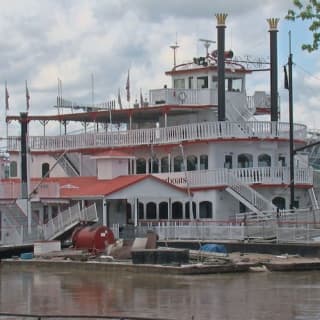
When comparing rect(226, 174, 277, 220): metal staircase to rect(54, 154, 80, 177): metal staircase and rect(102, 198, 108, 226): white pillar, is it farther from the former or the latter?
rect(54, 154, 80, 177): metal staircase

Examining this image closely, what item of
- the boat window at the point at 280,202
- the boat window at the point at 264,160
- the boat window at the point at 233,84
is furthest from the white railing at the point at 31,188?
the boat window at the point at 233,84

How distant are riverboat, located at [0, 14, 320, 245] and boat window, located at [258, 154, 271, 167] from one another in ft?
0.23

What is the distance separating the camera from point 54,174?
193 feet

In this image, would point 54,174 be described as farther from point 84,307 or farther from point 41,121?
point 84,307

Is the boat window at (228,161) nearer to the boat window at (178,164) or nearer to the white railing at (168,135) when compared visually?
the white railing at (168,135)

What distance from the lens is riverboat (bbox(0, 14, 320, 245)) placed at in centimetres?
4884

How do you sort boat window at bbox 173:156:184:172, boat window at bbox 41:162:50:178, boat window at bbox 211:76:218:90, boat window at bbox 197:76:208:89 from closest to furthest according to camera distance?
boat window at bbox 173:156:184:172 → boat window at bbox 211:76:218:90 → boat window at bbox 197:76:208:89 → boat window at bbox 41:162:50:178

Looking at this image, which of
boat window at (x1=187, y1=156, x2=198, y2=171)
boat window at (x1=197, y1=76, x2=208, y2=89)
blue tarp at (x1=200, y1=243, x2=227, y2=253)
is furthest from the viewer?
boat window at (x1=197, y1=76, x2=208, y2=89)

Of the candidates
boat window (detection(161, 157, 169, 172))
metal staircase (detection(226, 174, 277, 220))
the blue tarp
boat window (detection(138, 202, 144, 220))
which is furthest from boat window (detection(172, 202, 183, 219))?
the blue tarp

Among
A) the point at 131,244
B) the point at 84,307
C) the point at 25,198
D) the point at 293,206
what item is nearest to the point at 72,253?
the point at 131,244

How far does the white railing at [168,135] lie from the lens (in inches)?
1989

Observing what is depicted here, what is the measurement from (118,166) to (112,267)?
14.8 m

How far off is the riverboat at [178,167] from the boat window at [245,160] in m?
0.05

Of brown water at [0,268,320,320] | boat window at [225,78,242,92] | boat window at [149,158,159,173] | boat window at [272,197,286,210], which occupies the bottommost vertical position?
brown water at [0,268,320,320]
